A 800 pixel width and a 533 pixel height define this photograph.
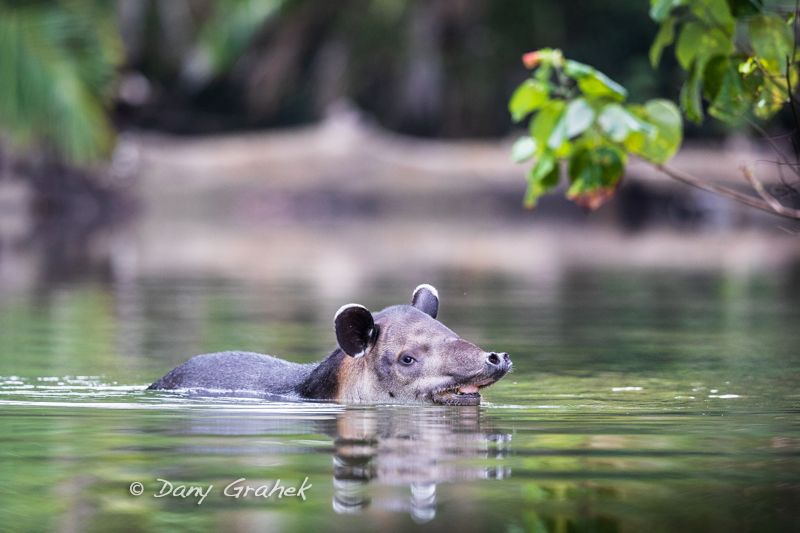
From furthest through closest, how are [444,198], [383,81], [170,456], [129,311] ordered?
[383,81] < [444,198] < [129,311] < [170,456]

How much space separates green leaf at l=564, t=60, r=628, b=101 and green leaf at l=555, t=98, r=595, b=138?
15 cm

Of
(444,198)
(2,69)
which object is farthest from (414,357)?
(444,198)

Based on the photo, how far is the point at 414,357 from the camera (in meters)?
6.91

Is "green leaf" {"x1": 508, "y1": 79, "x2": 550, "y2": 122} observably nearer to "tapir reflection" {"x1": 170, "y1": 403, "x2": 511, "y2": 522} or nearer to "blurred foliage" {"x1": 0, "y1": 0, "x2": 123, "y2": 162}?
"tapir reflection" {"x1": 170, "y1": 403, "x2": 511, "y2": 522}

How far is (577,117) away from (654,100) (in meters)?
0.79

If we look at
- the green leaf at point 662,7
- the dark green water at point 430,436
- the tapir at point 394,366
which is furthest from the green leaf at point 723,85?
the tapir at point 394,366

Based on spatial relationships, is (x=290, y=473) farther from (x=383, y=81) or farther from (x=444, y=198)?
(x=383, y=81)

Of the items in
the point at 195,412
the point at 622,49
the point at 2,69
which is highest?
the point at 622,49

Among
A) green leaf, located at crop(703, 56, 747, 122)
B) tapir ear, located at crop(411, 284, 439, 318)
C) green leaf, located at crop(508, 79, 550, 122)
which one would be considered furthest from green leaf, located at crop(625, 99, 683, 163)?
tapir ear, located at crop(411, 284, 439, 318)

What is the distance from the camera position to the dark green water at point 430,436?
4168mm

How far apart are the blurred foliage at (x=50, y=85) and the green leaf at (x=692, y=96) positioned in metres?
19.0

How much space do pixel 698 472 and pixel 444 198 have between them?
94.0 ft

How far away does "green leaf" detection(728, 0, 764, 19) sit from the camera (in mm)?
6547

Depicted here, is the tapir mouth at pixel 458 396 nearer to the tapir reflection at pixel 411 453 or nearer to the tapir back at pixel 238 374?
the tapir reflection at pixel 411 453
